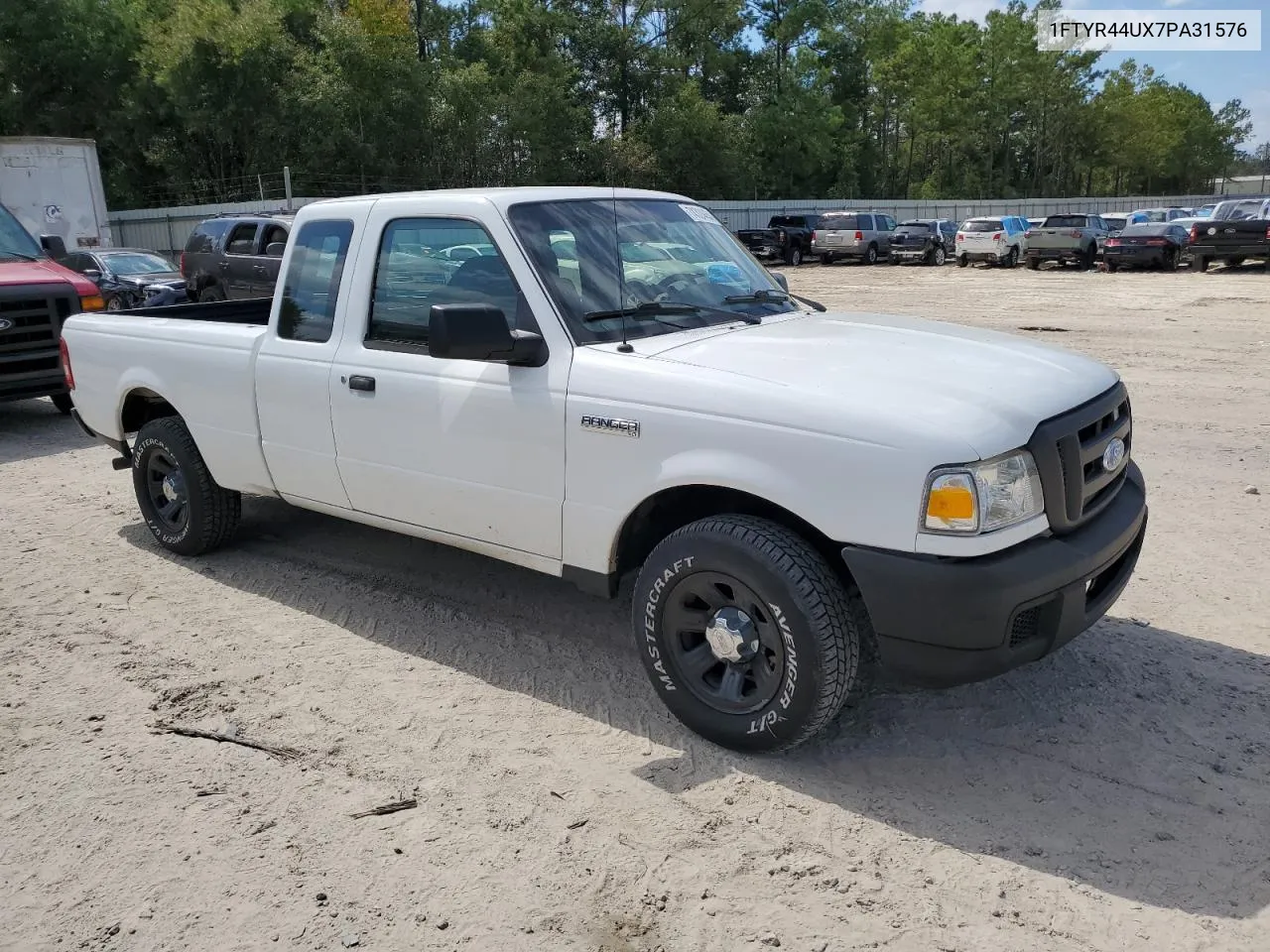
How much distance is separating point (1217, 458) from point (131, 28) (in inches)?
1696

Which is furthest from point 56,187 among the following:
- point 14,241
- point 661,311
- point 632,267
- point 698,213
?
point 661,311

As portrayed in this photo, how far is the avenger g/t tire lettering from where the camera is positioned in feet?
10.7

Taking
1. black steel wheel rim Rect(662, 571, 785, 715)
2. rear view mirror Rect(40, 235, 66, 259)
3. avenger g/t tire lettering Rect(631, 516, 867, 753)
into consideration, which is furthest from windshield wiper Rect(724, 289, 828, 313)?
rear view mirror Rect(40, 235, 66, 259)

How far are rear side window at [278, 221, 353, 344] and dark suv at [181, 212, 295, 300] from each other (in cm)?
1173

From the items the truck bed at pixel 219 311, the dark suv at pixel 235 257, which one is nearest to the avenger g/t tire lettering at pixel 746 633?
the truck bed at pixel 219 311

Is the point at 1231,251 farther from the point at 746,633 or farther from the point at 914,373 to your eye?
the point at 746,633

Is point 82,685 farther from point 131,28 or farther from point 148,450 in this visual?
point 131,28

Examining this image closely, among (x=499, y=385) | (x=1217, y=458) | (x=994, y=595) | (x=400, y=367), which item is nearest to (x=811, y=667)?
(x=994, y=595)

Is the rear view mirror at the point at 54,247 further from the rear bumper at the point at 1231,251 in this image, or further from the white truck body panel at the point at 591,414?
the rear bumper at the point at 1231,251

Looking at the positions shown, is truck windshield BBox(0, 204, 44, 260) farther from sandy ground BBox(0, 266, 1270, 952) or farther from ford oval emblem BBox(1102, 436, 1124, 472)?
ford oval emblem BBox(1102, 436, 1124, 472)

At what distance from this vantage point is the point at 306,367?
185 inches


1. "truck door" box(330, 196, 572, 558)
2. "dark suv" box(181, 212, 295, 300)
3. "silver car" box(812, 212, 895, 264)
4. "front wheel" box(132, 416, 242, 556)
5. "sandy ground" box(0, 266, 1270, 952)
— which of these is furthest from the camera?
"silver car" box(812, 212, 895, 264)

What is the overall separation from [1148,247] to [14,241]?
27.0 meters

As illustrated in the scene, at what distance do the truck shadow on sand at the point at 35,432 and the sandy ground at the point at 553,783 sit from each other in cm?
384
